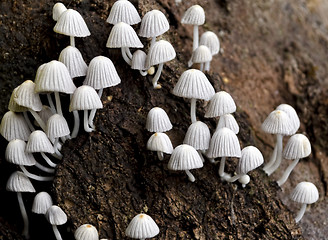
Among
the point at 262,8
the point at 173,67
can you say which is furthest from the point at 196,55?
the point at 262,8

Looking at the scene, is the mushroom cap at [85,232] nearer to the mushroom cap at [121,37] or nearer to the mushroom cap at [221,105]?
the mushroom cap at [221,105]

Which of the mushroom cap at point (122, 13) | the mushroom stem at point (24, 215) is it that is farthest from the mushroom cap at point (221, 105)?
the mushroom stem at point (24, 215)

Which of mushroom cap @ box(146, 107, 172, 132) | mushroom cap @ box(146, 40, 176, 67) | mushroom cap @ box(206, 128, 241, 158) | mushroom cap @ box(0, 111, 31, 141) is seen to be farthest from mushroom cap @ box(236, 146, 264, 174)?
mushroom cap @ box(0, 111, 31, 141)

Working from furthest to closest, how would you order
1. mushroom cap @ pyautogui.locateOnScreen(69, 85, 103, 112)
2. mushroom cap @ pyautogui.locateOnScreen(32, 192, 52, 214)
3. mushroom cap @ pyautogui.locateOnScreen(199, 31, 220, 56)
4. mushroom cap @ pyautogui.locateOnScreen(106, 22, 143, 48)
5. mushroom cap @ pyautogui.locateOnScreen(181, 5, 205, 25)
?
mushroom cap @ pyautogui.locateOnScreen(199, 31, 220, 56) → mushroom cap @ pyautogui.locateOnScreen(181, 5, 205, 25) → mushroom cap @ pyautogui.locateOnScreen(32, 192, 52, 214) → mushroom cap @ pyautogui.locateOnScreen(106, 22, 143, 48) → mushroom cap @ pyautogui.locateOnScreen(69, 85, 103, 112)

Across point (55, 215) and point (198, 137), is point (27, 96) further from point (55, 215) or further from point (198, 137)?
point (198, 137)

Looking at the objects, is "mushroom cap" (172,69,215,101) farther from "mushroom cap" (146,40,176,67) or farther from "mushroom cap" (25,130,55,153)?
"mushroom cap" (25,130,55,153)

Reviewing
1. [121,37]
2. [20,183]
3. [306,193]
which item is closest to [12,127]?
[20,183]

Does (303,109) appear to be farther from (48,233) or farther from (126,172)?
(48,233)
